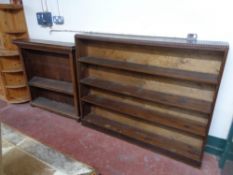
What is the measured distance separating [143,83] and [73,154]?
3.58 ft

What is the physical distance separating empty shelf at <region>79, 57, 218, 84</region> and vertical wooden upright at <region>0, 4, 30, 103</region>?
1330mm

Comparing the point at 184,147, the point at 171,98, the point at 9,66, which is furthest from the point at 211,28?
the point at 9,66

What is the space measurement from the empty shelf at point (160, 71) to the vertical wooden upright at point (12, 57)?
1330 mm

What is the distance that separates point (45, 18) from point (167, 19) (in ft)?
5.36

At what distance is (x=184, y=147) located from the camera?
1.93 metres

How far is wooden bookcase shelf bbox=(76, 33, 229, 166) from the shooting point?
1651 millimetres

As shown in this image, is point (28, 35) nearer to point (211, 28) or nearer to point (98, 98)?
point (98, 98)

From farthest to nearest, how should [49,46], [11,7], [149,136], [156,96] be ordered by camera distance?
1. [11,7]
2. [49,46]
3. [149,136]
4. [156,96]

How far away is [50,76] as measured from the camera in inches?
110

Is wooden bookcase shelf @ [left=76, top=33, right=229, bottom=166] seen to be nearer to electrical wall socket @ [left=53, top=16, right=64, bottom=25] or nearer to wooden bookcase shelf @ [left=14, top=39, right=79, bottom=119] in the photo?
wooden bookcase shelf @ [left=14, top=39, right=79, bottom=119]

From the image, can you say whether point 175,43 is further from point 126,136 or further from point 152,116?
point 126,136

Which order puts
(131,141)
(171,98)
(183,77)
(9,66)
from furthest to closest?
(9,66), (131,141), (171,98), (183,77)

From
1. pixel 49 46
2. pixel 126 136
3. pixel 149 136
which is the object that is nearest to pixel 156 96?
pixel 149 136

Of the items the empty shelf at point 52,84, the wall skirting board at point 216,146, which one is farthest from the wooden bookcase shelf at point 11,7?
the wall skirting board at point 216,146
